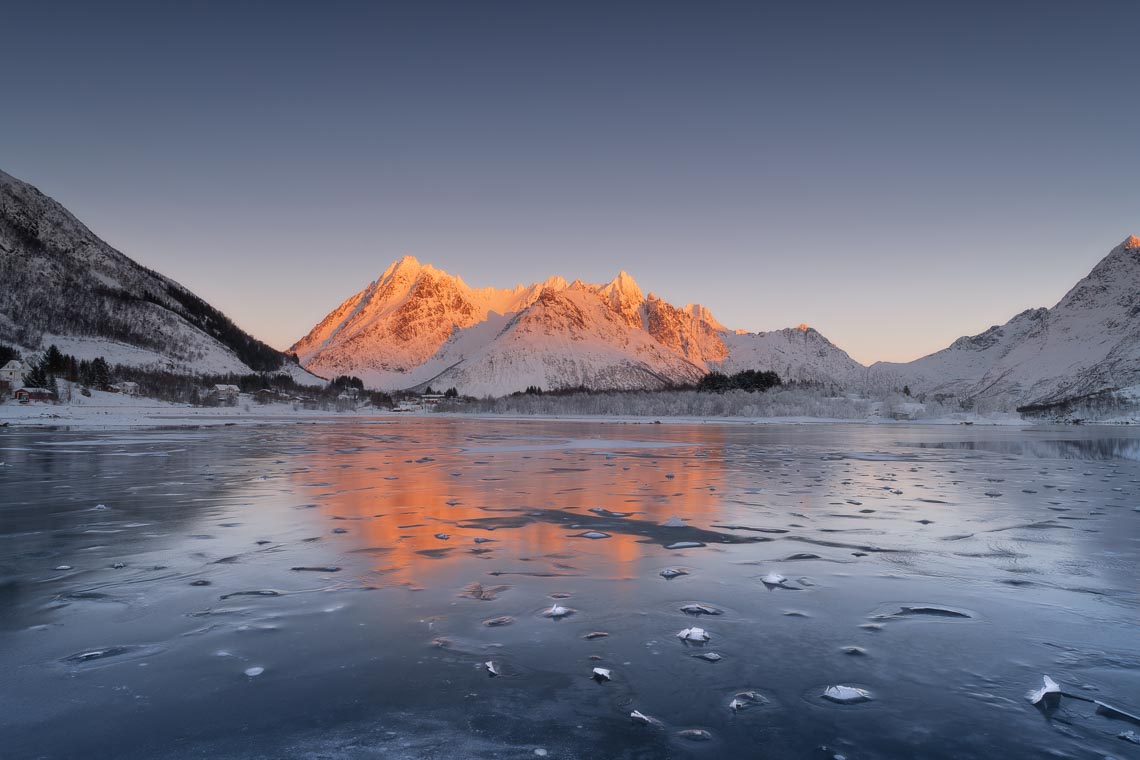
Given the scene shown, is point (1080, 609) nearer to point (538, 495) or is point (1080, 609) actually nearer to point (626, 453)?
point (538, 495)

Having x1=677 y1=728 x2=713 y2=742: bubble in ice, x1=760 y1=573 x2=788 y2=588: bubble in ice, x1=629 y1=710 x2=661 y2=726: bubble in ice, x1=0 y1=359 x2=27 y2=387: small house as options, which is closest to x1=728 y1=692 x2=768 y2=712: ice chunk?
x1=677 y1=728 x2=713 y2=742: bubble in ice

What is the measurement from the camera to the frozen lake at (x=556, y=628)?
5.95 meters

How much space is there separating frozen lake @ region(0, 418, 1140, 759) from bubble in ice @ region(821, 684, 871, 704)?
11cm

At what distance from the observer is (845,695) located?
263 inches

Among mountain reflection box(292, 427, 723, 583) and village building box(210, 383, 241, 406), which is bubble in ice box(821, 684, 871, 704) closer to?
mountain reflection box(292, 427, 723, 583)

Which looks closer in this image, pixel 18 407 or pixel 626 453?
pixel 626 453

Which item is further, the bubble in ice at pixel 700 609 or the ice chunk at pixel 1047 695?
the bubble in ice at pixel 700 609

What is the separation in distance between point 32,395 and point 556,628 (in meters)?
155

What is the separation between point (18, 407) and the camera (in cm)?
11200

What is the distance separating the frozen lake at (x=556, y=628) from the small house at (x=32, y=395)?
13401cm

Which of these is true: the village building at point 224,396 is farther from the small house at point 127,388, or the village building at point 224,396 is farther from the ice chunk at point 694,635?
the ice chunk at point 694,635

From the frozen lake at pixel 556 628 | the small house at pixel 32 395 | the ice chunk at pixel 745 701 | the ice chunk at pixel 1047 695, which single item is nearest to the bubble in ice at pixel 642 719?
the frozen lake at pixel 556 628

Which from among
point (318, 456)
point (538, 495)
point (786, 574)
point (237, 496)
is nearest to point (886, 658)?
point (786, 574)

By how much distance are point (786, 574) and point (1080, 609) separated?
4213 mm
